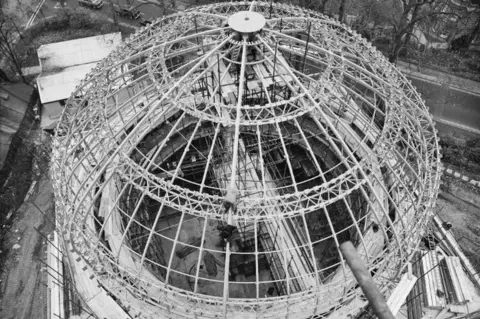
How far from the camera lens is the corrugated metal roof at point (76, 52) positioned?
59969 millimetres

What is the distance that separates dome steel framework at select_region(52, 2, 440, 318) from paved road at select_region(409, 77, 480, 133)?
947 inches

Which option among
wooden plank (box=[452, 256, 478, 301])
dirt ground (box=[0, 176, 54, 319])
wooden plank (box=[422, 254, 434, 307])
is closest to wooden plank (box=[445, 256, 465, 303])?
wooden plank (box=[452, 256, 478, 301])

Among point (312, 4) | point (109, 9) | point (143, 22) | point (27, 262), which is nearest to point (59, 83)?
point (143, 22)

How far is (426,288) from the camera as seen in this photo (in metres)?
33.0

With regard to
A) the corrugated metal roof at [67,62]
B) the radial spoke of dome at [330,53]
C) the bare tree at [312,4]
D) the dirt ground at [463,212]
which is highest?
the bare tree at [312,4]

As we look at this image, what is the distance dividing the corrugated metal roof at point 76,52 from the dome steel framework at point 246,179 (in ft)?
87.9

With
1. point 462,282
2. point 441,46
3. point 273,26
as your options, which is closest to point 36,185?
point 273,26

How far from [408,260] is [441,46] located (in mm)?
53146

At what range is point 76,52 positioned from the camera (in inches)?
2422

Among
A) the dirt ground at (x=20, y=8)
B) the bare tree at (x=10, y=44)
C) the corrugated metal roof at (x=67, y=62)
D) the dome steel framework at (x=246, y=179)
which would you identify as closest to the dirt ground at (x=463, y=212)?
the dome steel framework at (x=246, y=179)

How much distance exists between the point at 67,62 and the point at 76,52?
2.51 m

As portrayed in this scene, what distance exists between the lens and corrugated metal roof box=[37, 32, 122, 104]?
5600 cm

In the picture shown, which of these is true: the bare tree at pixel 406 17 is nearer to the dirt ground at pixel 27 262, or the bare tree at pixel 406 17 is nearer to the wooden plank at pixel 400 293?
the wooden plank at pixel 400 293

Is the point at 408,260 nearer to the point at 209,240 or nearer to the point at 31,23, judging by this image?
the point at 209,240
